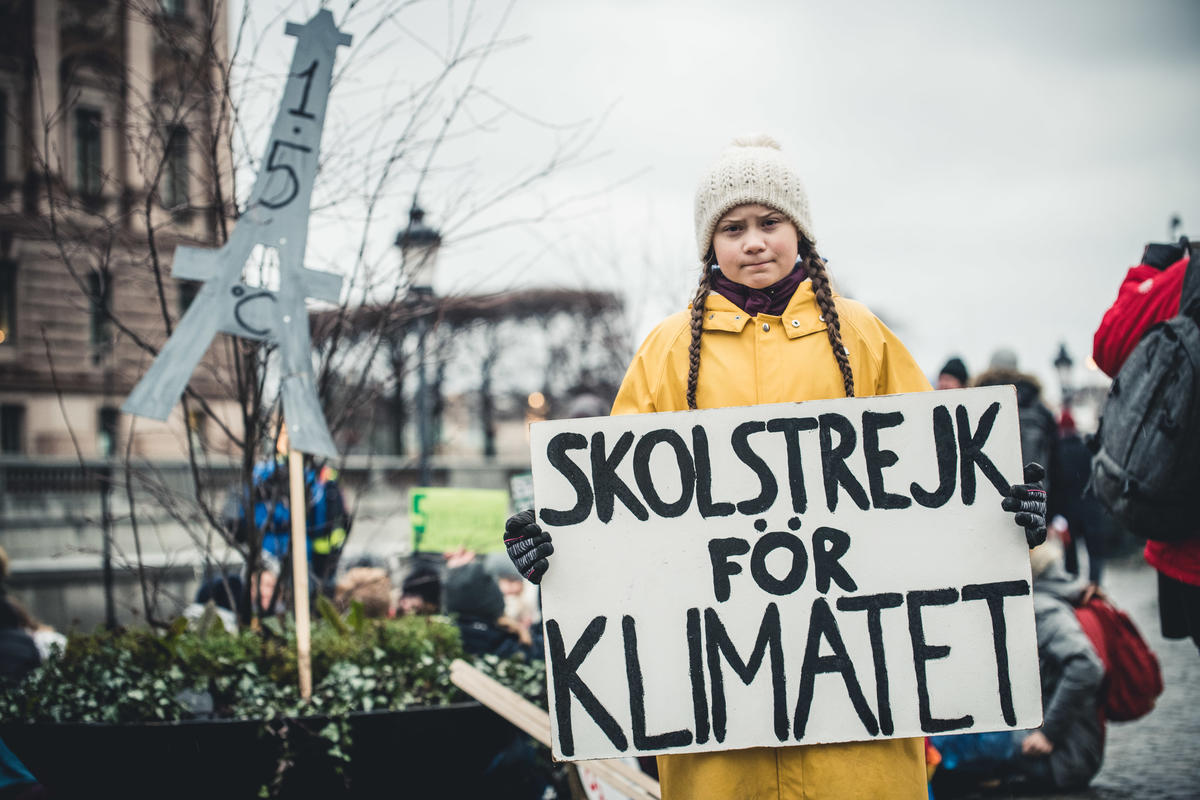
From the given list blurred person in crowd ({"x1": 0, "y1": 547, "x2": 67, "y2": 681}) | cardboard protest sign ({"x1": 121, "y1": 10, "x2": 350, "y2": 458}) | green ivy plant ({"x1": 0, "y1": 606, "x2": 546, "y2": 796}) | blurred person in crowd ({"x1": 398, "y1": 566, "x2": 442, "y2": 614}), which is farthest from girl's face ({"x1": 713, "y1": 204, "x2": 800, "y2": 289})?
blurred person in crowd ({"x1": 398, "y1": 566, "x2": 442, "y2": 614})

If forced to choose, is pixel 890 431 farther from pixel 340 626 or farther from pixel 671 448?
pixel 340 626

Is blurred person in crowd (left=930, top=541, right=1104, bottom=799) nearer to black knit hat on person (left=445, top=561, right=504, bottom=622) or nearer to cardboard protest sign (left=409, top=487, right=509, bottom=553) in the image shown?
black knit hat on person (left=445, top=561, right=504, bottom=622)

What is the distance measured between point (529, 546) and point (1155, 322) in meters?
2.07

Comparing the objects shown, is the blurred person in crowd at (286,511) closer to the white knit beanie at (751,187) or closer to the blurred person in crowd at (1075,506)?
the white knit beanie at (751,187)

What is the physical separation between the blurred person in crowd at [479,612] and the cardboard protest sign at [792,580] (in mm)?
2106

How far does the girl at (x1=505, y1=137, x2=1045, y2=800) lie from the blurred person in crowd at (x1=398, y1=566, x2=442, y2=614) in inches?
122

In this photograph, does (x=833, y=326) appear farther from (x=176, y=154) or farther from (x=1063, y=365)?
(x=1063, y=365)

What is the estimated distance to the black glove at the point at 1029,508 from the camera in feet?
7.08

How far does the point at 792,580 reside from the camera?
222cm

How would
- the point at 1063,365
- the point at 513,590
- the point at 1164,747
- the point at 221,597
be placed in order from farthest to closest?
the point at 1063,365 < the point at 513,590 < the point at 1164,747 < the point at 221,597

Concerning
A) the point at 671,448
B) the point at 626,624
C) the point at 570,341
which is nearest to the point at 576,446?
the point at 671,448

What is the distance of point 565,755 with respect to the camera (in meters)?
2.21

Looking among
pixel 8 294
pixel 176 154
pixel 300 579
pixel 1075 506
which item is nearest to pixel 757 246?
pixel 300 579

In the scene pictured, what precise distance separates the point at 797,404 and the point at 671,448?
1.01ft
